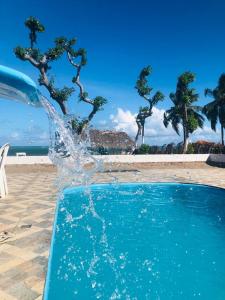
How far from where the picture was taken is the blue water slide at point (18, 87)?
4016 mm

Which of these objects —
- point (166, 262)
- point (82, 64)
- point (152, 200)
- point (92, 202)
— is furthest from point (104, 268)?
point (82, 64)

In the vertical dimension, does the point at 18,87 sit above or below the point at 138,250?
above

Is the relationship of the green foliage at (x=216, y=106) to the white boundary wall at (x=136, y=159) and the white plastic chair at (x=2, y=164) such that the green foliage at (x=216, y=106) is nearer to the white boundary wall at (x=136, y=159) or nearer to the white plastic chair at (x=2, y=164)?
the white boundary wall at (x=136, y=159)

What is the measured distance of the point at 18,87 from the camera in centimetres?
450

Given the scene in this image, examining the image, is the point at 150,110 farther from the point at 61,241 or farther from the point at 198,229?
the point at 61,241

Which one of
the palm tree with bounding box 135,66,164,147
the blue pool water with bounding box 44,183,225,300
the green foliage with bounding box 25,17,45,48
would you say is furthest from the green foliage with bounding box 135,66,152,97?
the blue pool water with bounding box 44,183,225,300

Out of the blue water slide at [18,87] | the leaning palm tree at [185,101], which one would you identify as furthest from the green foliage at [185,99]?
the blue water slide at [18,87]

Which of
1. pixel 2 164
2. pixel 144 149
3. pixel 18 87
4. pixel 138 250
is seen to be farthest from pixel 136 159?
pixel 18 87

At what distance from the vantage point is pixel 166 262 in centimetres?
484

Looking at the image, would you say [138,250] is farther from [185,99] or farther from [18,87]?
[185,99]

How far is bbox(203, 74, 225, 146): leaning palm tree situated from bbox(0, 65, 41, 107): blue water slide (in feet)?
101

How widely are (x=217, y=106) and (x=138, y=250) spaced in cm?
3248

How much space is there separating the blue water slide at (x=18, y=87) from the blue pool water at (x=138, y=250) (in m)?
2.51

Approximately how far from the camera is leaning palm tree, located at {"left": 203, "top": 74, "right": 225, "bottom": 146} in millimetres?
33531
